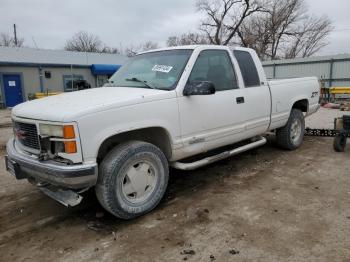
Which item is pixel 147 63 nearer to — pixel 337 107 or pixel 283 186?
pixel 283 186

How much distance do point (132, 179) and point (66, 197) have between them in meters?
0.72

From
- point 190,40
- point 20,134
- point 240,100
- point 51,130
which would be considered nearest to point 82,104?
point 51,130

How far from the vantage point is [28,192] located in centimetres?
467

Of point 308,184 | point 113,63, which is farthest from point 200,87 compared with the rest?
point 113,63

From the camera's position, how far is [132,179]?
3537 millimetres

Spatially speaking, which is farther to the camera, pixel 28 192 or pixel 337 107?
pixel 337 107

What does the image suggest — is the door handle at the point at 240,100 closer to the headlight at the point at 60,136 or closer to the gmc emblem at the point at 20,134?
the headlight at the point at 60,136

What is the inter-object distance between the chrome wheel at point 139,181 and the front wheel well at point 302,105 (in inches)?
157

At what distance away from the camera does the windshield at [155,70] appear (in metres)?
4.03

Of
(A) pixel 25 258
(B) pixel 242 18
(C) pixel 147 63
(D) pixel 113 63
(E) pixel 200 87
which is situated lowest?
(A) pixel 25 258

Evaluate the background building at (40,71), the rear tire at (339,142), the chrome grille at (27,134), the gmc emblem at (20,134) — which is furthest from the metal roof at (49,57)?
the chrome grille at (27,134)

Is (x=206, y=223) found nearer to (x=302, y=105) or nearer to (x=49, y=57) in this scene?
(x=302, y=105)

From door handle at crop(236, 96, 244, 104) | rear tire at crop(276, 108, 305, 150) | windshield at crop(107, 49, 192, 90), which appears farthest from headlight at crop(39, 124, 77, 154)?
rear tire at crop(276, 108, 305, 150)

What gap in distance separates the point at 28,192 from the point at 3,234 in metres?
1.27
